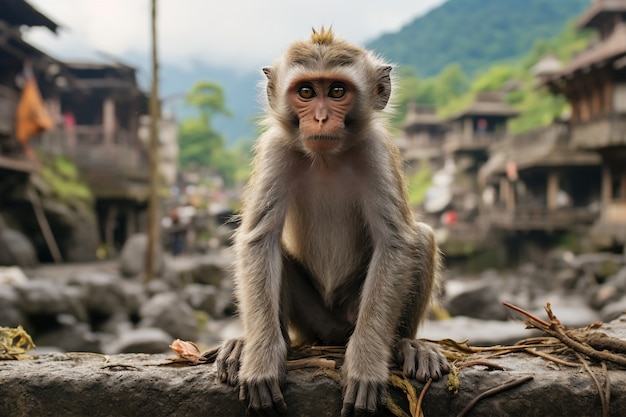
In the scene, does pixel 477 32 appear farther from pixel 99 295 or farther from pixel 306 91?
pixel 306 91

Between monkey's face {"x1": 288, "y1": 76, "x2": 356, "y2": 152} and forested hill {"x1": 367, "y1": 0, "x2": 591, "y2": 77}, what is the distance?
292ft

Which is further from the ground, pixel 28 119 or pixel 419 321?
pixel 28 119

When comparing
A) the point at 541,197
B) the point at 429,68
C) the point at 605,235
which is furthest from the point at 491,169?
the point at 429,68

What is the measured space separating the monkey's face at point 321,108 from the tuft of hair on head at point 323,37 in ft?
0.95

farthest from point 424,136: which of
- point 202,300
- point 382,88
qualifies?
point 382,88

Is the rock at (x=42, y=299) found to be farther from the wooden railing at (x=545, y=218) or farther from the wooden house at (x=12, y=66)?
the wooden railing at (x=545, y=218)

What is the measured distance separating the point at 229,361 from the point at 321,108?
142 centimetres

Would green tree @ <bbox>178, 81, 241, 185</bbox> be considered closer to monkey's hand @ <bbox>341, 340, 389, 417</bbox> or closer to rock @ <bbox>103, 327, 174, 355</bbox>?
rock @ <bbox>103, 327, 174, 355</bbox>

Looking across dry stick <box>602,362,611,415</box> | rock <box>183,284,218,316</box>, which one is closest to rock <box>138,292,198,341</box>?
rock <box>183,284,218,316</box>

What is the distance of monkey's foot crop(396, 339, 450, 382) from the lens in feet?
9.99

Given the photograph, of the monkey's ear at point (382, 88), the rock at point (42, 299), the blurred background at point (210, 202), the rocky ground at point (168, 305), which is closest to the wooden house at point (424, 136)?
the blurred background at point (210, 202)

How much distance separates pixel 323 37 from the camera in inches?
142

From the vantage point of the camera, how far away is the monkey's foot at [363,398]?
9.34 ft

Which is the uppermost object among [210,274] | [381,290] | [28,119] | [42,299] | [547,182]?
[28,119]
